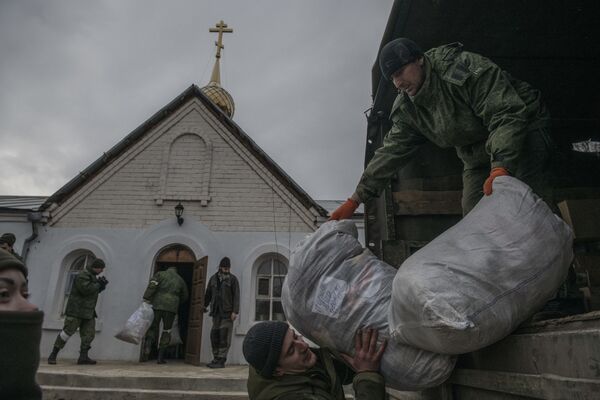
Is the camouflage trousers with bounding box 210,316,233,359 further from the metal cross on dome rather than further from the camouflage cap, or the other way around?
the metal cross on dome

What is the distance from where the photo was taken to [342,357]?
1665 mm

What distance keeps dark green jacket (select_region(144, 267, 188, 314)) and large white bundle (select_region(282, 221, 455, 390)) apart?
574 centimetres

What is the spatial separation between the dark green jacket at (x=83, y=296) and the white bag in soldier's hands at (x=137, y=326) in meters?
0.77

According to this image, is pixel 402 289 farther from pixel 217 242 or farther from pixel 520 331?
pixel 217 242

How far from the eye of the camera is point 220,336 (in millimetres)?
6828

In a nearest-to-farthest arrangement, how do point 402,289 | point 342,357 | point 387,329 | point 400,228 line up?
1. point 402,289
2. point 387,329
3. point 342,357
4. point 400,228

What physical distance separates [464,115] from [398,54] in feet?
1.49

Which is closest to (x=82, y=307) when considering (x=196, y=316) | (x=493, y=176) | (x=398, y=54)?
(x=196, y=316)

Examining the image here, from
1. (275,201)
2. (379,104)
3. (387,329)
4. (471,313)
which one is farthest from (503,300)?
(275,201)

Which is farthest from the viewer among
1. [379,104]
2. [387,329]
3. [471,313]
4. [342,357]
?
[379,104]

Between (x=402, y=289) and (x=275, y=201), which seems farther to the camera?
(x=275, y=201)

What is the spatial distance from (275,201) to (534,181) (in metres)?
7.17

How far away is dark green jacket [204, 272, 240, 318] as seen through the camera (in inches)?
268

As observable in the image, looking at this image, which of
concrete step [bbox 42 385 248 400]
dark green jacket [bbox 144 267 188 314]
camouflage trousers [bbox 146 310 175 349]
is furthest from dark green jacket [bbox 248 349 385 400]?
camouflage trousers [bbox 146 310 175 349]
